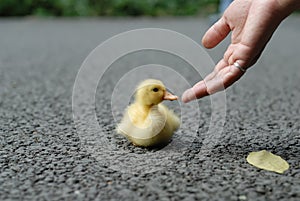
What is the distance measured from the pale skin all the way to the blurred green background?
5.01 m

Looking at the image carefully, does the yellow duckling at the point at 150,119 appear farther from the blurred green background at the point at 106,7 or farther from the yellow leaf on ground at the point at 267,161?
the blurred green background at the point at 106,7

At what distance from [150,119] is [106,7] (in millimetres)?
5352

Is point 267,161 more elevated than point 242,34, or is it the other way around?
point 242,34

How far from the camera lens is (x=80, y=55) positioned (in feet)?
10.1

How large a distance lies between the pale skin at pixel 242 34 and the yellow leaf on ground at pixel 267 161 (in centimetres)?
20

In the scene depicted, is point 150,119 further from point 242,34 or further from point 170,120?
point 242,34

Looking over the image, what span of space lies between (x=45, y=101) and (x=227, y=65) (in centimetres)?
79

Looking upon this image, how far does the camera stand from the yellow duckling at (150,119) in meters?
1.14

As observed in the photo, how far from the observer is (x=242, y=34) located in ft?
3.94

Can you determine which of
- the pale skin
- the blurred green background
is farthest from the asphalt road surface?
the blurred green background

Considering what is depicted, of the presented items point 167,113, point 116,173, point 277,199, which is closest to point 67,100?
point 167,113

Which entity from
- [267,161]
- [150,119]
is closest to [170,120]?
[150,119]

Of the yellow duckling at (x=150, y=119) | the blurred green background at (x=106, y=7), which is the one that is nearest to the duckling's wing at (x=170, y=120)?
the yellow duckling at (x=150, y=119)

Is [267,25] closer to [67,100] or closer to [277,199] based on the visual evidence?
[277,199]
